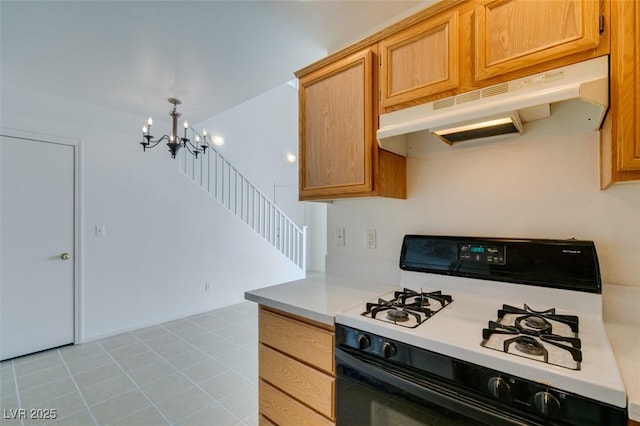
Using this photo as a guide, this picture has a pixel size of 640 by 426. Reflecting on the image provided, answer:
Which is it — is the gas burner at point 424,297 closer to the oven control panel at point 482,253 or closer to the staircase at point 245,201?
the oven control panel at point 482,253

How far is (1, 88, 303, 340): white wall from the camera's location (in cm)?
309

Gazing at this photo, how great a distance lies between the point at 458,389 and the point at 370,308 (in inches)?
16.2

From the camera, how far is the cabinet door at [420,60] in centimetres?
125

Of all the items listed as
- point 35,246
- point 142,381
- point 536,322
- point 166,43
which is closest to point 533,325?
point 536,322

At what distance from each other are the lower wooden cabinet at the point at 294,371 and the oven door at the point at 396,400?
7 cm

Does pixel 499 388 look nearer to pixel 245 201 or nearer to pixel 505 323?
pixel 505 323

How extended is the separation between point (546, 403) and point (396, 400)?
1.42ft

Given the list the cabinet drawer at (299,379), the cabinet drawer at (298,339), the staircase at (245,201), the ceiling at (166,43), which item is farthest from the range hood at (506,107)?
the staircase at (245,201)

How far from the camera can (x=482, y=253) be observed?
1385mm

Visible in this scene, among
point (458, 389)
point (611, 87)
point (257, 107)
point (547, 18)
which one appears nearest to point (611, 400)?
point (458, 389)

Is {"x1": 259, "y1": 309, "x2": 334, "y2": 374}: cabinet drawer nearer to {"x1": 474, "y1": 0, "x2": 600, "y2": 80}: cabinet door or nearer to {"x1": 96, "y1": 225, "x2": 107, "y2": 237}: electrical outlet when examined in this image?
{"x1": 474, "y1": 0, "x2": 600, "y2": 80}: cabinet door

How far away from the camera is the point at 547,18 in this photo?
105cm

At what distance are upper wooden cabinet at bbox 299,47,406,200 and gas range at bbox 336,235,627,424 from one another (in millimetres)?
437

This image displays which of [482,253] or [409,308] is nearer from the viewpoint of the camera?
[409,308]
